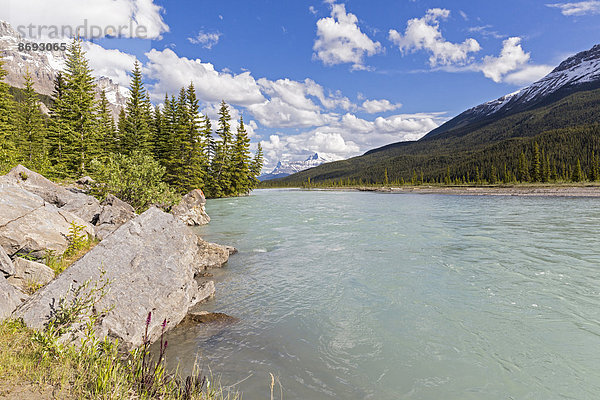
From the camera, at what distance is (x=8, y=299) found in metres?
5.75

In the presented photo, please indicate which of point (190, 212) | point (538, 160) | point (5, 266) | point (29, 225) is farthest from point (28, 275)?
point (538, 160)

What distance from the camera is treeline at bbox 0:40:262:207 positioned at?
2480 cm

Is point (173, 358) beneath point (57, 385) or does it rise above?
beneath

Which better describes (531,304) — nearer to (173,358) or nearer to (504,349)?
(504,349)

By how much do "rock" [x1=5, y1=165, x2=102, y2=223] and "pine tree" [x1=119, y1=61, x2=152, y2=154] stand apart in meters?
31.5

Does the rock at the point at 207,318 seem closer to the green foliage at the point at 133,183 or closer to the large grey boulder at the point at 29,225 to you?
the large grey boulder at the point at 29,225

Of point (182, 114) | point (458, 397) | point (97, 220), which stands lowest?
point (458, 397)

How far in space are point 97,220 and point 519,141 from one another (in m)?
218

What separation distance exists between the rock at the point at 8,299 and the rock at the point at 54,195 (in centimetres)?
995

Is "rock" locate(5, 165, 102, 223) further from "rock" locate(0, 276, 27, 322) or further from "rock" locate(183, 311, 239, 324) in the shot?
"rock" locate(183, 311, 239, 324)

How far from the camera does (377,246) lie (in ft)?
57.3

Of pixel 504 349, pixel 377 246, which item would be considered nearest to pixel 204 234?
pixel 377 246

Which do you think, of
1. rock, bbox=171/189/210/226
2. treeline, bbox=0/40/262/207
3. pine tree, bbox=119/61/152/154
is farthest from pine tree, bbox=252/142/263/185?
rock, bbox=171/189/210/226

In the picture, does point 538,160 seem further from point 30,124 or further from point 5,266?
point 30,124
